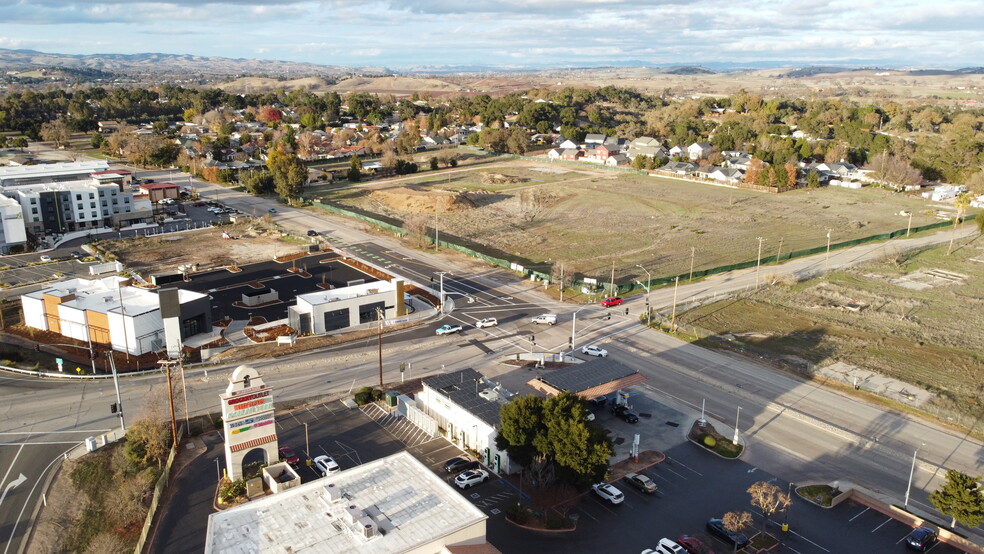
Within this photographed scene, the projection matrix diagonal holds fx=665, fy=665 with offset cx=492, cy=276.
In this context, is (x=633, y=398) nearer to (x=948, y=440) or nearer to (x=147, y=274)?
(x=948, y=440)

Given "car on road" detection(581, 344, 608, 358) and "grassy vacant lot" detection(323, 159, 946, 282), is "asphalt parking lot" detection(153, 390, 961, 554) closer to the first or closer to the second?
"car on road" detection(581, 344, 608, 358)

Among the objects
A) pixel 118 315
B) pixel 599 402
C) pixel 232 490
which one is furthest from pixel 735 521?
pixel 118 315

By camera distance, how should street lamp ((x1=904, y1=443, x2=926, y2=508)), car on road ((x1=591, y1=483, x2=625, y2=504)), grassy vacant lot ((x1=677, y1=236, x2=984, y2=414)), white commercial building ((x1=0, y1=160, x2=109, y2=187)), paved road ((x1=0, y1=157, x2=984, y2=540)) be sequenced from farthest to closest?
white commercial building ((x1=0, y1=160, x2=109, y2=187)) < grassy vacant lot ((x1=677, y1=236, x2=984, y2=414)) < paved road ((x1=0, y1=157, x2=984, y2=540)) < street lamp ((x1=904, y1=443, x2=926, y2=508)) < car on road ((x1=591, y1=483, x2=625, y2=504))

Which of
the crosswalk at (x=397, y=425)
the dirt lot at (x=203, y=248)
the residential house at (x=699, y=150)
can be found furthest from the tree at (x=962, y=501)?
the residential house at (x=699, y=150)

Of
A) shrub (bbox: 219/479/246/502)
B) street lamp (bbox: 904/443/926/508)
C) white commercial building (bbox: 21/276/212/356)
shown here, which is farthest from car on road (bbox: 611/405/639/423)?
white commercial building (bbox: 21/276/212/356)

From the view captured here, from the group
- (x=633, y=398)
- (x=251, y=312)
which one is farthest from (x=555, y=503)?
(x=251, y=312)
